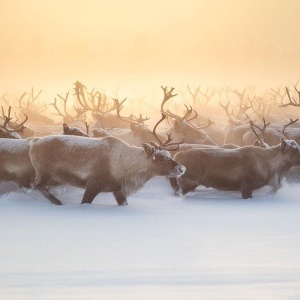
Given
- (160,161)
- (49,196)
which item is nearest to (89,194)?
(49,196)

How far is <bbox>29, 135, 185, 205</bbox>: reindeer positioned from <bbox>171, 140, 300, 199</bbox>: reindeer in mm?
934

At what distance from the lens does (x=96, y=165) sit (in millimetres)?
6430

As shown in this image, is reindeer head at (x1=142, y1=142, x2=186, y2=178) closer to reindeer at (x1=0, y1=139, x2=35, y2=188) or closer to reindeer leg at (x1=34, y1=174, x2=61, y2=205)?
reindeer leg at (x1=34, y1=174, x2=61, y2=205)

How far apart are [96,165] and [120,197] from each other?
0.43m

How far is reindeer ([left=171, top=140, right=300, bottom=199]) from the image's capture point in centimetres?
742

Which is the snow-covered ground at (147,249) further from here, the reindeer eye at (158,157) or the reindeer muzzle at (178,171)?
the reindeer eye at (158,157)

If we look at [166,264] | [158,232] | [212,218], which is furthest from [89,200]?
[166,264]

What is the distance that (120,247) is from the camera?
4.11m

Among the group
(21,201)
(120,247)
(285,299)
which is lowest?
(21,201)

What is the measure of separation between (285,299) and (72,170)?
3929 mm

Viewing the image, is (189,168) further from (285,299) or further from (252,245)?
(285,299)

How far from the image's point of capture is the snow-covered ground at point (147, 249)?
118 inches

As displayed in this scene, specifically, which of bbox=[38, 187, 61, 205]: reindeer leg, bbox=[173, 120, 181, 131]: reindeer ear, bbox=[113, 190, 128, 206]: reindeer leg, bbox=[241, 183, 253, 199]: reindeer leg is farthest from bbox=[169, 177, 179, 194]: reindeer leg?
bbox=[173, 120, 181, 131]: reindeer ear

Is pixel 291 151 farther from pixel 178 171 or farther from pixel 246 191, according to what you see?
pixel 178 171
